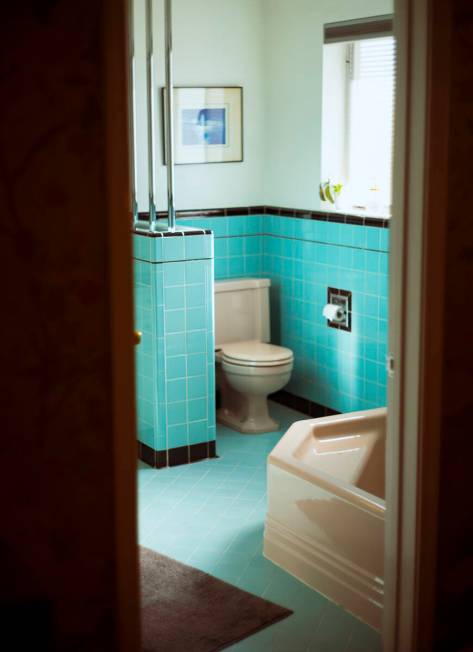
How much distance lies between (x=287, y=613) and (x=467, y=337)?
1447 millimetres

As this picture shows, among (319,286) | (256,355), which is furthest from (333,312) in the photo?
(256,355)

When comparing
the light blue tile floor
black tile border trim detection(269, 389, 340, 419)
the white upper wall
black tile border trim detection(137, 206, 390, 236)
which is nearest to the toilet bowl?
the light blue tile floor

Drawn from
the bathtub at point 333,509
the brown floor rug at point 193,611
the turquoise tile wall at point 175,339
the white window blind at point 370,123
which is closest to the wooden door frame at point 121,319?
the brown floor rug at point 193,611

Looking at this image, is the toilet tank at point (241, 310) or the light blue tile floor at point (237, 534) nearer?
the light blue tile floor at point (237, 534)

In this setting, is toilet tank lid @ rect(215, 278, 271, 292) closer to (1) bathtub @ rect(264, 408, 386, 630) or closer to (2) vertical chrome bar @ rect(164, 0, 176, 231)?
(2) vertical chrome bar @ rect(164, 0, 176, 231)

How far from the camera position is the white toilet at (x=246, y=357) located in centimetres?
521

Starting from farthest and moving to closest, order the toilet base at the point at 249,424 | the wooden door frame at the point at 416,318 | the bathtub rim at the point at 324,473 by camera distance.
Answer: the toilet base at the point at 249,424 → the bathtub rim at the point at 324,473 → the wooden door frame at the point at 416,318

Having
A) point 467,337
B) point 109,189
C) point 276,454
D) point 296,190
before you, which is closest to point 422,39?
point 467,337

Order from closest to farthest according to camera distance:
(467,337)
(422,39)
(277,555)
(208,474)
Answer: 1. (422,39)
2. (467,337)
3. (277,555)
4. (208,474)

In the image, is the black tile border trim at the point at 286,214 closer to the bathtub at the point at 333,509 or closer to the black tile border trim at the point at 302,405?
the black tile border trim at the point at 302,405

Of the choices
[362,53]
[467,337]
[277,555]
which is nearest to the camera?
[467,337]

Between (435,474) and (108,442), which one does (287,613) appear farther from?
(108,442)

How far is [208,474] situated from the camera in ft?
15.4

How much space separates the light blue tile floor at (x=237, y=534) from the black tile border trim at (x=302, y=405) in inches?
10.2
